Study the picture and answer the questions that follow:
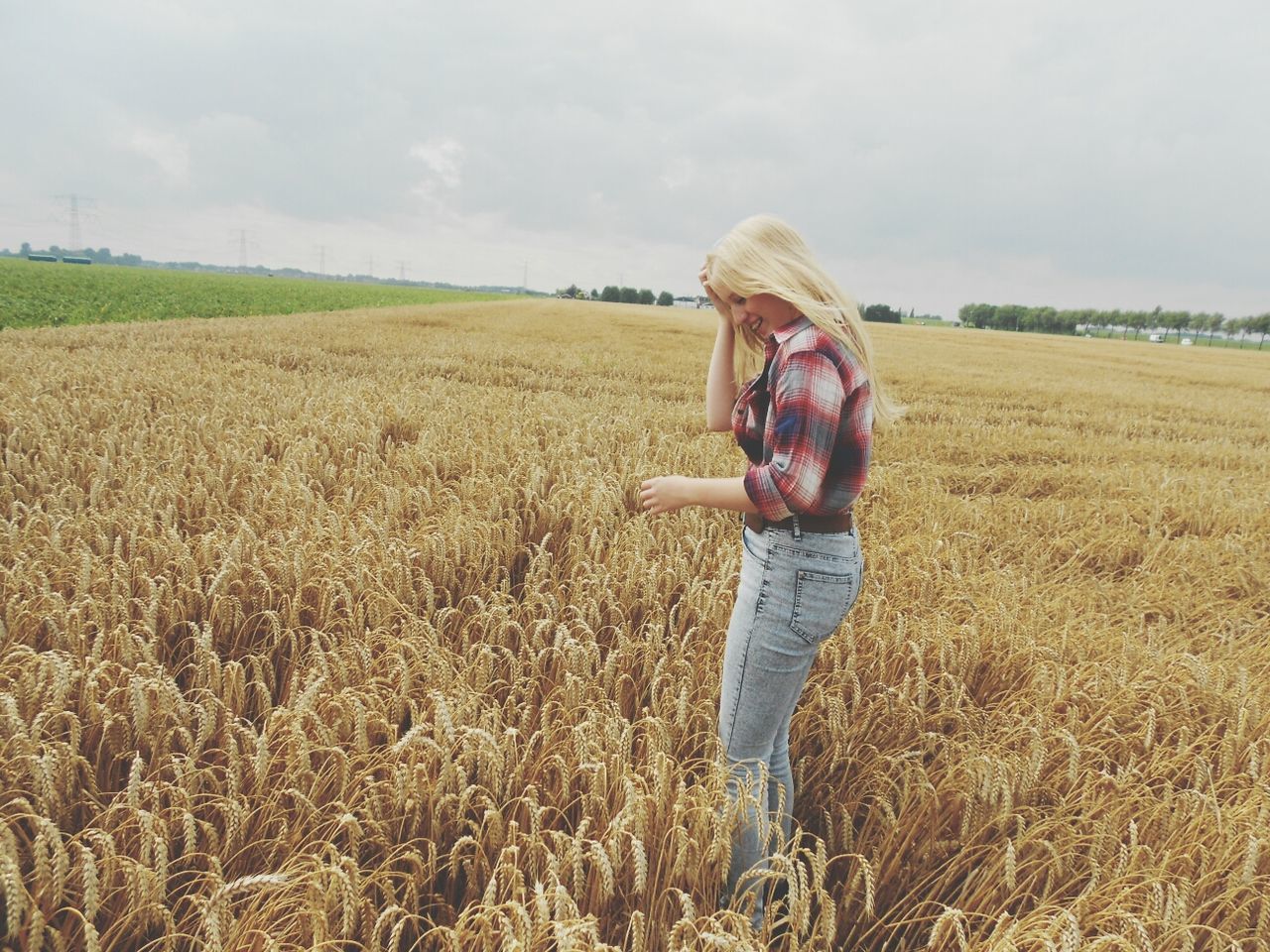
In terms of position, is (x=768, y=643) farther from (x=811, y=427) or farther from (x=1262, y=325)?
(x=1262, y=325)

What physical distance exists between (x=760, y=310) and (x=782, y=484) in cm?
47

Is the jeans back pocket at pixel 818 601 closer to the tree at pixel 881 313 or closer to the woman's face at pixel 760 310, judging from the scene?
the woman's face at pixel 760 310

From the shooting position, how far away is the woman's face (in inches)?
65.1

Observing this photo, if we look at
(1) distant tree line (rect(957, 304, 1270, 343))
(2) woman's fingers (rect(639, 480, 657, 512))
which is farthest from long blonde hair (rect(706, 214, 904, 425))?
(1) distant tree line (rect(957, 304, 1270, 343))

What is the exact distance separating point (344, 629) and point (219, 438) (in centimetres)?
334

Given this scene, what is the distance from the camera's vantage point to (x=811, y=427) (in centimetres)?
147

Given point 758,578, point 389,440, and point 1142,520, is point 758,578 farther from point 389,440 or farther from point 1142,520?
point 1142,520

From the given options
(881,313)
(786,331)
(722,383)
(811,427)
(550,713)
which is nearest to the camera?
(811,427)

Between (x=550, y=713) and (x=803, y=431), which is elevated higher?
(x=803, y=431)

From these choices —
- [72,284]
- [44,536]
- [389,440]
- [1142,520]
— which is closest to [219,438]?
[389,440]

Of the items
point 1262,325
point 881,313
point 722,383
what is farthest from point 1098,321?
point 722,383

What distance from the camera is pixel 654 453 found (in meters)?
5.87

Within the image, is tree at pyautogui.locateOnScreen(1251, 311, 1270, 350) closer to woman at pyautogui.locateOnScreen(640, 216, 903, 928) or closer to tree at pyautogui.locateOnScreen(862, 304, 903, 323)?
tree at pyautogui.locateOnScreen(862, 304, 903, 323)

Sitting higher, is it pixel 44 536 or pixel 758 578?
pixel 758 578
